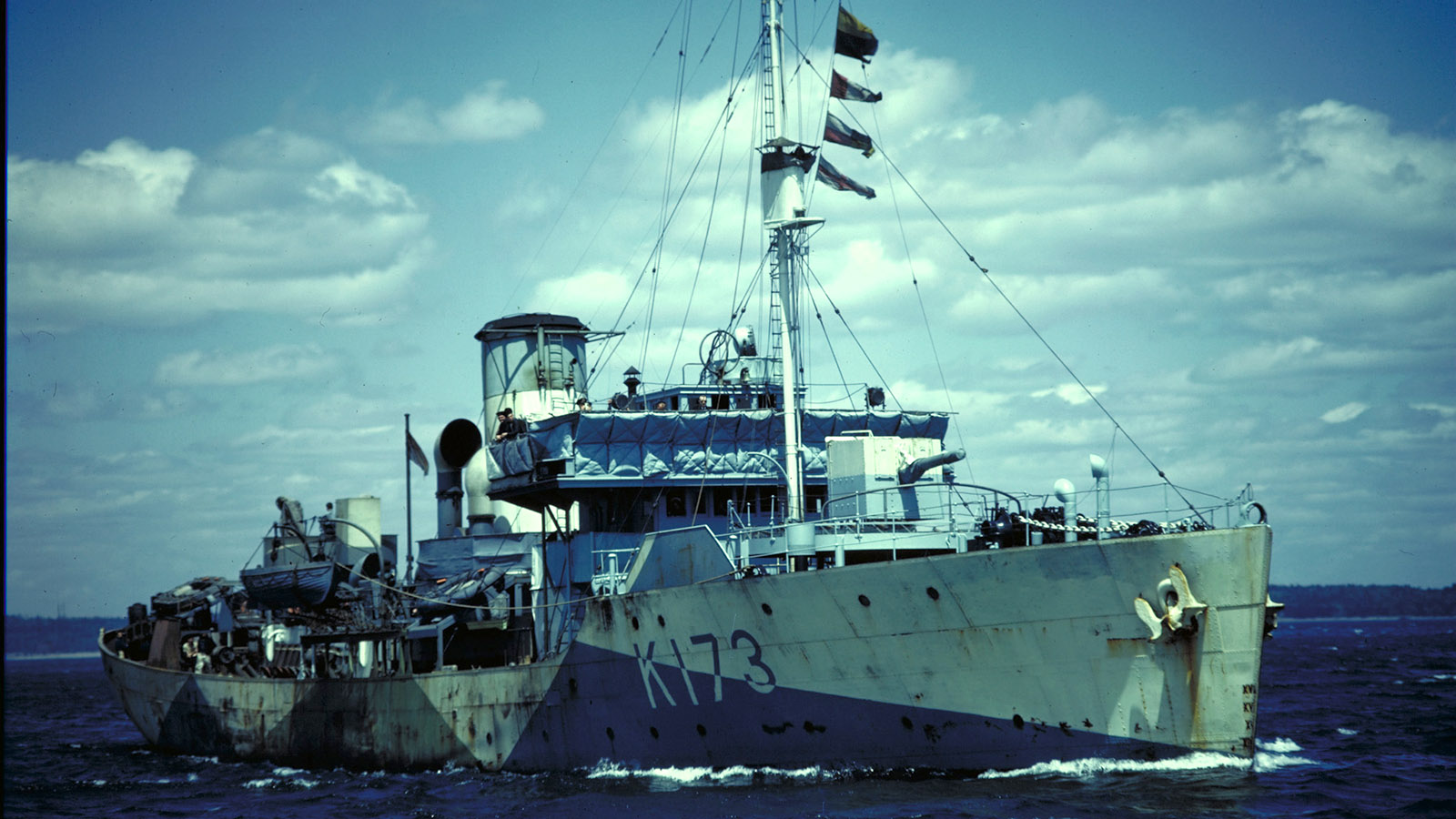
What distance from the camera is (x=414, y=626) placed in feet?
101

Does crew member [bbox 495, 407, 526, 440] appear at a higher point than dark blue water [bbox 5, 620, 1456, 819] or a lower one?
higher

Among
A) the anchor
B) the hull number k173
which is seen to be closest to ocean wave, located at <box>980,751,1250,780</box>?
the anchor

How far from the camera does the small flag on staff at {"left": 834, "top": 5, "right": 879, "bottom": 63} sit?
2527cm

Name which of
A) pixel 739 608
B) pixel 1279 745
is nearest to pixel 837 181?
pixel 739 608

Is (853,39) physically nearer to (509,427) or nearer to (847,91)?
(847,91)

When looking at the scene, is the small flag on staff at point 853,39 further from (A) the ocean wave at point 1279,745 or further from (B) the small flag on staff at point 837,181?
(A) the ocean wave at point 1279,745

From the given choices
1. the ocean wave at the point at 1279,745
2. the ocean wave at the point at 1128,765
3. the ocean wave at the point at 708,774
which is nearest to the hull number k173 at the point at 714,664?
the ocean wave at the point at 708,774

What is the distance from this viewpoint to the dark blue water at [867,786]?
19.0 m

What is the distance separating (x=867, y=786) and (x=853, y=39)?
13311 millimetres

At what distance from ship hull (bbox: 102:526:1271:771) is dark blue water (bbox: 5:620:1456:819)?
47 centimetres

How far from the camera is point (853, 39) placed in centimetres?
2531

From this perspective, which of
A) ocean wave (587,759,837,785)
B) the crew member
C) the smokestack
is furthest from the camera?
the smokestack

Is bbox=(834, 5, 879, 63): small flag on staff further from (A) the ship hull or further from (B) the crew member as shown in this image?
(B) the crew member

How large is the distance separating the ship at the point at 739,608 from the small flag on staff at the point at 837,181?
1.00ft
